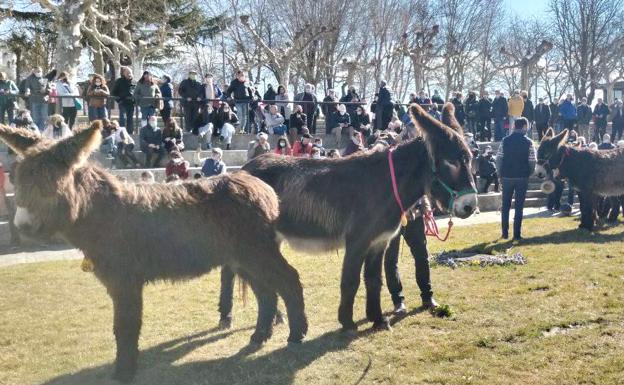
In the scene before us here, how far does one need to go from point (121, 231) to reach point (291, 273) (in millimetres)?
1537

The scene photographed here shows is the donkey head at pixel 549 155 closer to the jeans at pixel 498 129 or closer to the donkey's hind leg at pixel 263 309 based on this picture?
the donkey's hind leg at pixel 263 309

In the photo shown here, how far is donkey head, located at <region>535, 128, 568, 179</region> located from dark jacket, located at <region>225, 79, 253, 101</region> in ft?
30.2

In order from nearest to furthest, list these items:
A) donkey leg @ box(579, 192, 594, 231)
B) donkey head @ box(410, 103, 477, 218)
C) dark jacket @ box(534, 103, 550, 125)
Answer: donkey head @ box(410, 103, 477, 218)
donkey leg @ box(579, 192, 594, 231)
dark jacket @ box(534, 103, 550, 125)

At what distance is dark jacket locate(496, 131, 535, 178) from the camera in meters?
11.4

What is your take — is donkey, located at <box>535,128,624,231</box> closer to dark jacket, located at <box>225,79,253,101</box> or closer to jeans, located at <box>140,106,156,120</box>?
dark jacket, located at <box>225,79,253,101</box>

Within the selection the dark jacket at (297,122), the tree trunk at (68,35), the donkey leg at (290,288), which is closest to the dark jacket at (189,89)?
the dark jacket at (297,122)

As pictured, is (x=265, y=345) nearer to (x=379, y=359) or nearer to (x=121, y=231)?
(x=379, y=359)

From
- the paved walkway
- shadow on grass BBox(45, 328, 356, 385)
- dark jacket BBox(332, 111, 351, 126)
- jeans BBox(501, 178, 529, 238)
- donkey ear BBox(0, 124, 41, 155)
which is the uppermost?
dark jacket BBox(332, 111, 351, 126)

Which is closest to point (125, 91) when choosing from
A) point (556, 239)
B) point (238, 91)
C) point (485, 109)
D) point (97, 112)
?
point (97, 112)

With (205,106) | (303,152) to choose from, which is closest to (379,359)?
(303,152)

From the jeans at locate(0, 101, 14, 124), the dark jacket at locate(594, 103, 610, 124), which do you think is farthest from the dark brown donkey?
the dark jacket at locate(594, 103, 610, 124)

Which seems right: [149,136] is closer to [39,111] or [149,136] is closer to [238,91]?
[39,111]

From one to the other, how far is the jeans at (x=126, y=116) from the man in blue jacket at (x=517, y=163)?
1036cm

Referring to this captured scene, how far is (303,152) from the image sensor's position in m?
15.3
